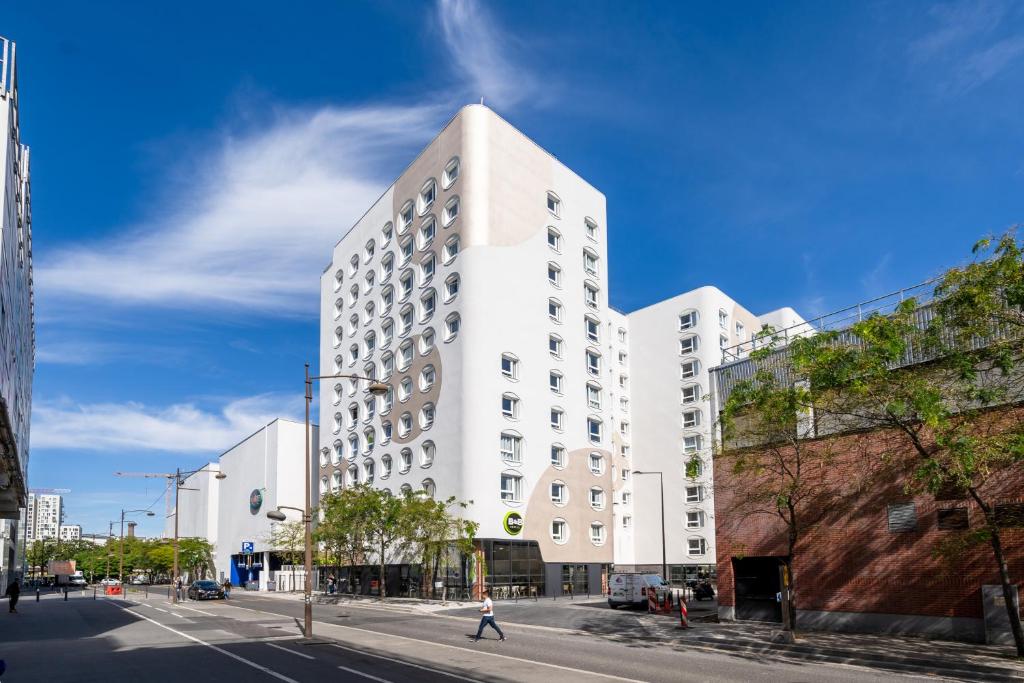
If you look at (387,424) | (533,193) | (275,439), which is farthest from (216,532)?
(533,193)

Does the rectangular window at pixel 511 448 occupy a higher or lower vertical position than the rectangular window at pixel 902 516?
higher

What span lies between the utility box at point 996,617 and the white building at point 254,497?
6700 cm

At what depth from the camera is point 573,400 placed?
205 ft

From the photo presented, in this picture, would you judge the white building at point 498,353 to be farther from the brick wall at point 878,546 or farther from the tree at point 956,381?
the tree at point 956,381

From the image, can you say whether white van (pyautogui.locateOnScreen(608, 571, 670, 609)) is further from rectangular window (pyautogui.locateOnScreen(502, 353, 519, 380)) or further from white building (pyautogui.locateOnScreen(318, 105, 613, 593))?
rectangular window (pyautogui.locateOnScreen(502, 353, 519, 380))

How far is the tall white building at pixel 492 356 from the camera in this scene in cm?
5612

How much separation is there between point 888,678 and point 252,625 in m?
24.1

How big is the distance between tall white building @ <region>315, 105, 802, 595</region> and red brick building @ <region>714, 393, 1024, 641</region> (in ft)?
87.7

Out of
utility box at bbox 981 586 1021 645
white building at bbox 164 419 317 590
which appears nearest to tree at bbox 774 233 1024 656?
utility box at bbox 981 586 1021 645

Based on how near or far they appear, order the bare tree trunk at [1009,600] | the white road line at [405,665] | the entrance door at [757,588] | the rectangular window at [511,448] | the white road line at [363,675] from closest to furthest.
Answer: the white road line at [363,675]
the white road line at [405,665]
the bare tree trunk at [1009,600]
the entrance door at [757,588]
the rectangular window at [511,448]

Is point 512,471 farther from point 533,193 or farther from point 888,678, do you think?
point 888,678

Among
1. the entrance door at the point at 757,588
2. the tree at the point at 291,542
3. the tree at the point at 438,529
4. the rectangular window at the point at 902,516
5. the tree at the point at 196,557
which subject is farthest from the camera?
the tree at the point at 196,557

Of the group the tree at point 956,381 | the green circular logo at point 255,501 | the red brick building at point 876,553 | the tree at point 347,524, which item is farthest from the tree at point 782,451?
the green circular logo at point 255,501

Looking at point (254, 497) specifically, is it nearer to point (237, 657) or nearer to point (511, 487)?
point (511, 487)
